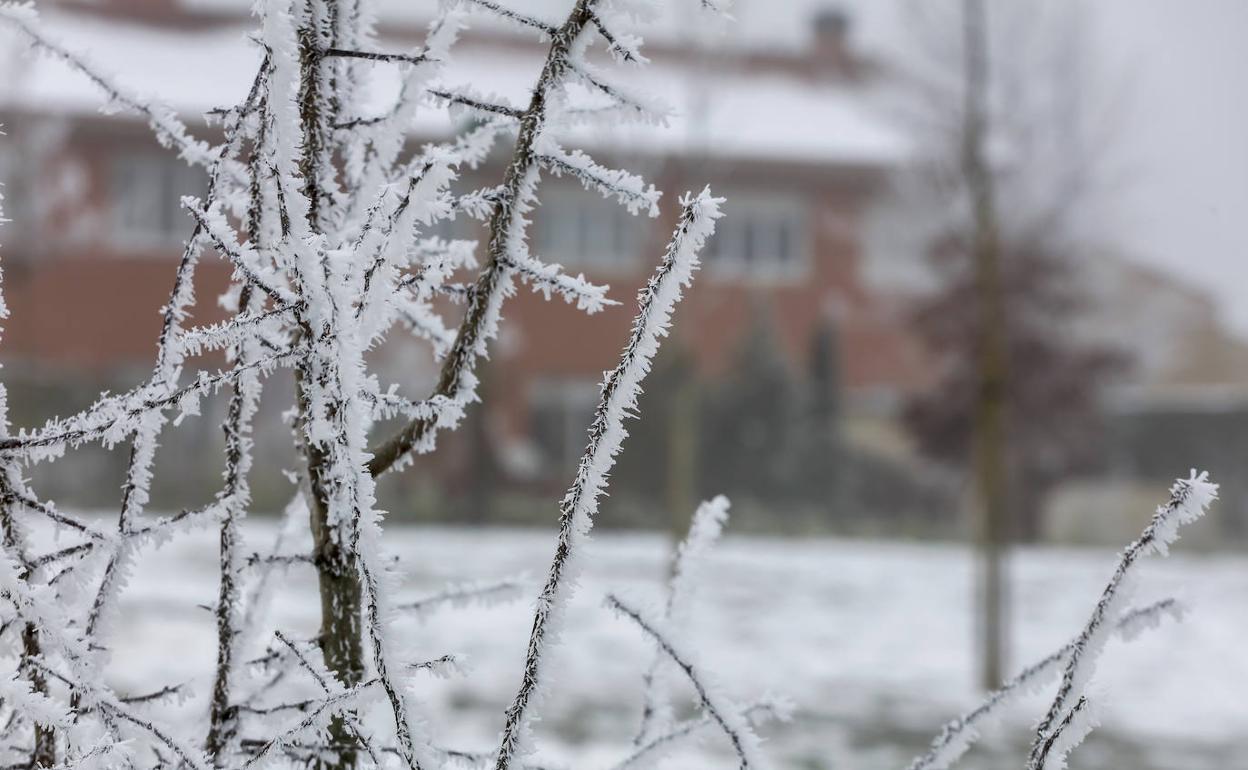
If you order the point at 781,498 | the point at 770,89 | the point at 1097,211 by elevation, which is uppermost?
the point at 770,89

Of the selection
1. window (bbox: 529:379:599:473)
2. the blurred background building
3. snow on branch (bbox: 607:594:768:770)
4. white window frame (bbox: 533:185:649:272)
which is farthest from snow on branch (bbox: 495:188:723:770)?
white window frame (bbox: 533:185:649:272)

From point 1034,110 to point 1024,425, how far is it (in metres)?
5.54

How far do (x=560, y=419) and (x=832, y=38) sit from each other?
28.0ft

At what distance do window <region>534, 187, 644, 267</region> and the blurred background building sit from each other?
1.3 inches

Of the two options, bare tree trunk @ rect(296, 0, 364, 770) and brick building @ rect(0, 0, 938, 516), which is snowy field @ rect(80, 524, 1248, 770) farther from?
brick building @ rect(0, 0, 938, 516)

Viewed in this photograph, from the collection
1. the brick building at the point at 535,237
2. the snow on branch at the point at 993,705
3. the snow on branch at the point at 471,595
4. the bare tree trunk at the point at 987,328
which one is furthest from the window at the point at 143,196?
the snow on branch at the point at 993,705

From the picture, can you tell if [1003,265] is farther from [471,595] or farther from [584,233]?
[471,595]

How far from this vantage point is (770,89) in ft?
64.1

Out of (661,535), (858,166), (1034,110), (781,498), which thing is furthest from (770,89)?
(1034,110)

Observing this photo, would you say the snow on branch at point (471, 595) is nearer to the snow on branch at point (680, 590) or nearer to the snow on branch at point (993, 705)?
the snow on branch at point (680, 590)

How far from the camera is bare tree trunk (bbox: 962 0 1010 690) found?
721cm

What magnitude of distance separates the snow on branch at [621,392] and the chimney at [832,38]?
19862 mm

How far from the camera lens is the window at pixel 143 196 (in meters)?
16.5

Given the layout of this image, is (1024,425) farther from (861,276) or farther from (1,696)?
(1,696)
